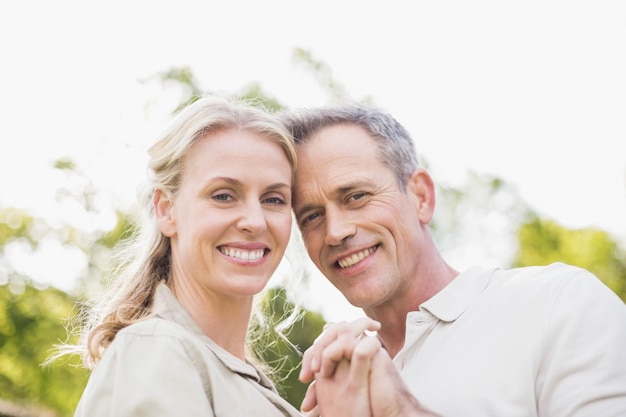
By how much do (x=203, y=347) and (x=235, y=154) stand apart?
2.55 feet

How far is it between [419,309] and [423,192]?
0.64 metres

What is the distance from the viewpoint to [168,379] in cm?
255

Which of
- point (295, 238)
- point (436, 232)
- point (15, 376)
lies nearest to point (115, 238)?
point (15, 376)

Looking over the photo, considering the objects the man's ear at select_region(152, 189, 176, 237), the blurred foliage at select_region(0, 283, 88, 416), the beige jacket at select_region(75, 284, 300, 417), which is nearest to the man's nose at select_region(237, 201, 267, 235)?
the man's ear at select_region(152, 189, 176, 237)

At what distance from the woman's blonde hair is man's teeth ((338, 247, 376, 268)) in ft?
2.07

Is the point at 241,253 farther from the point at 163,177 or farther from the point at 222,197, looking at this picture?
the point at 163,177

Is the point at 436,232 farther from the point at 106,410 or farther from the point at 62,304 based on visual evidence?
the point at 106,410

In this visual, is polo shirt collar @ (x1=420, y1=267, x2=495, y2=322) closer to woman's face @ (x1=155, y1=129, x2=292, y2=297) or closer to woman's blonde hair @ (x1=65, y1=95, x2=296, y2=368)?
woman's face @ (x1=155, y1=129, x2=292, y2=297)

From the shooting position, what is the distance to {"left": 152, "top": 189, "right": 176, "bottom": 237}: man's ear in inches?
127

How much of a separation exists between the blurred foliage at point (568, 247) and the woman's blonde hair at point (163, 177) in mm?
25439

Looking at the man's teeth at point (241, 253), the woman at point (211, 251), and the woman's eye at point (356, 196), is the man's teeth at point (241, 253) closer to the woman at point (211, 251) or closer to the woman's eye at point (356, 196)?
the woman at point (211, 251)

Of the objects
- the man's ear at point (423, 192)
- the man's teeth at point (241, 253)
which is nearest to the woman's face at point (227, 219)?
the man's teeth at point (241, 253)

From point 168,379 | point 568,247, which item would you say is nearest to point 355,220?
point 168,379

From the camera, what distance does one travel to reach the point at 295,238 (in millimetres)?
4246
